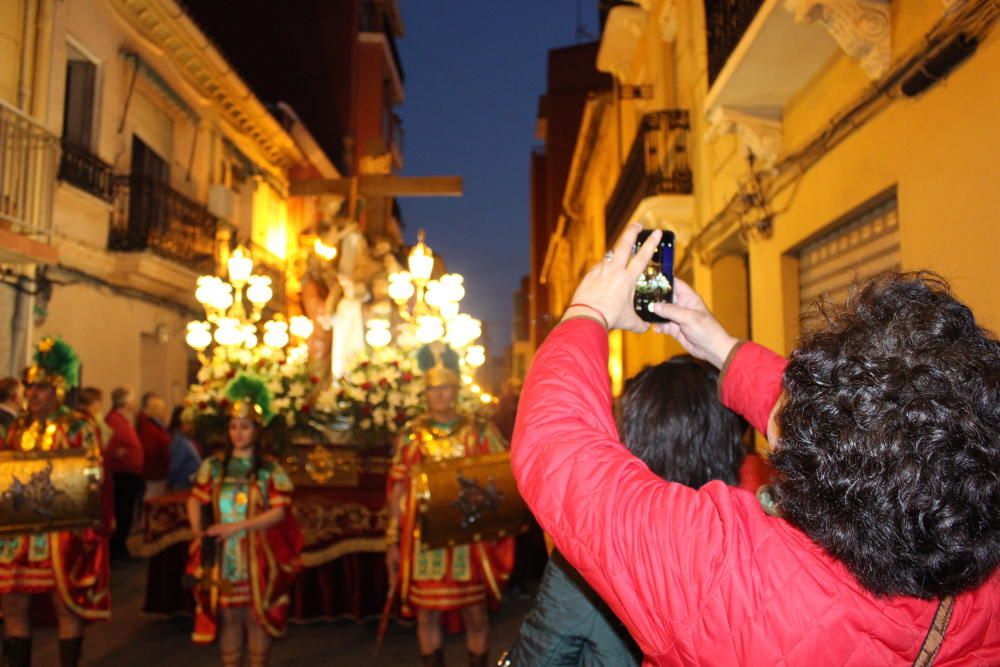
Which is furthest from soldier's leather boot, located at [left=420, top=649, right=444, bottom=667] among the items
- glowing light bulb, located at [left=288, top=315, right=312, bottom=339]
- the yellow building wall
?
glowing light bulb, located at [left=288, top=315, right=312, bottom=339]

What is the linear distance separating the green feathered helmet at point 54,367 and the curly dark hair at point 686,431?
14.7ft

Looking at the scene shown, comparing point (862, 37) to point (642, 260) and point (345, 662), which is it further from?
point (345, 662)

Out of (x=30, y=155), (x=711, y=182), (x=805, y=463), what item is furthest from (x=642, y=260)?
(x=30, y=155)

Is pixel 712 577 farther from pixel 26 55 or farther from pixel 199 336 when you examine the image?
pixel 26 55

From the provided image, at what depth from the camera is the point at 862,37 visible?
448 centimetres

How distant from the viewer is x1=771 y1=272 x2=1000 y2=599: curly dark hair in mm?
1000

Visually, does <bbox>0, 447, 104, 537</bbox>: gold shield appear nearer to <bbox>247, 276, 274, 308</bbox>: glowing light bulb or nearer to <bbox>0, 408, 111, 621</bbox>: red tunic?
<bbox>0, 408, 111, 621</bbox>: red tunic

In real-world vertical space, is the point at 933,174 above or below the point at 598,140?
below

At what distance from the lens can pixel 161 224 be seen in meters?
12.8

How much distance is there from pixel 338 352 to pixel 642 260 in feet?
26.2

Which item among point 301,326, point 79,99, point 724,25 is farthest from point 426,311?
Answer: point 79,99

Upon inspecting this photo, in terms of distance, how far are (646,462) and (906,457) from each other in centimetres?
114

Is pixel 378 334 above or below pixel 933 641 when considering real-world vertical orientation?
above

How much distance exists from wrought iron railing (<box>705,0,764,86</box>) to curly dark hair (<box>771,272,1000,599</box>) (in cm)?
516
